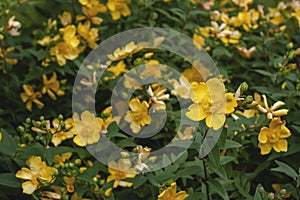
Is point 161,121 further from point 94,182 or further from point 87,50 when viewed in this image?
point 87,50

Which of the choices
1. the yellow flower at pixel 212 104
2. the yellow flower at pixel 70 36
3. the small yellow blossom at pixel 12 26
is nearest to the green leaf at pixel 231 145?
the yellow flower at pixel 212 104

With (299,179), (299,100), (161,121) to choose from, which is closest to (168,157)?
(161,121)

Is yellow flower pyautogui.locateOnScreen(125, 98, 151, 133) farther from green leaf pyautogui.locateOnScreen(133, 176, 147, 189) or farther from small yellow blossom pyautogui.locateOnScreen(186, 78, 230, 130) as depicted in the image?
small yellow blossom pyautogui.locateOnScreen(186, 78, 230, 130)

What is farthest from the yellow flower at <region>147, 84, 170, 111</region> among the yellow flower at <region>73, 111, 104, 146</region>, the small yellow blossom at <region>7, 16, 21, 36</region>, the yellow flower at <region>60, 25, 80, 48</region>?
the small yellow blossom at <region>7, 16, 21, 36</region>

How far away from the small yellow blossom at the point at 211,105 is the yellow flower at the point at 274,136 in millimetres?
252

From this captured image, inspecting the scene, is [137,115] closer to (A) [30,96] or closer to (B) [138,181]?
(B) [138,181]

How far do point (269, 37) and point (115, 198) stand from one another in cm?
103

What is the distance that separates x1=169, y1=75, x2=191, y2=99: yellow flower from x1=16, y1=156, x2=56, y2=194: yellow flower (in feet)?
1.75

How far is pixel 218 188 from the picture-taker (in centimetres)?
157

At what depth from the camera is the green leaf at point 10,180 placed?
1.63m

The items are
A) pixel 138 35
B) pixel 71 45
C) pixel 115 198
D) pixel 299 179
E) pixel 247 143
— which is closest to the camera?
pixel 299 179

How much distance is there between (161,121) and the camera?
1832mm

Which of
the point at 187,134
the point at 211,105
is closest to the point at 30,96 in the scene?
the point at 187,134

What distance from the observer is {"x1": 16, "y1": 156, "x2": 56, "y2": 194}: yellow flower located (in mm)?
1591
